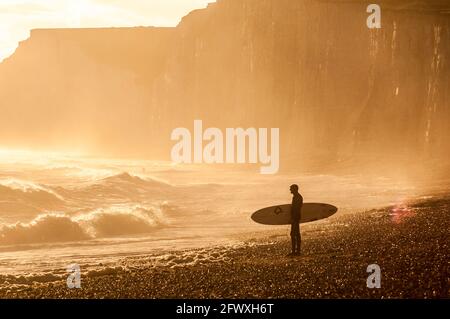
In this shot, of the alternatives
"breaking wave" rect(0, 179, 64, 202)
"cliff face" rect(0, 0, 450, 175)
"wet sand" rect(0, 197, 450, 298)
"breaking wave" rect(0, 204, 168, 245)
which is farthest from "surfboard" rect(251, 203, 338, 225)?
"breaking wave" rect(0, 179, 64, 202)

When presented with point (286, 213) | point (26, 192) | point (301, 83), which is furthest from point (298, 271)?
point (301, 83)

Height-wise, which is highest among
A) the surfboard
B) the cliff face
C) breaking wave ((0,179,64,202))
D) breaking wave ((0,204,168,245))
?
the cliff face

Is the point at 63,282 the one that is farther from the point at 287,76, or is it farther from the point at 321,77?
the point at 287,76

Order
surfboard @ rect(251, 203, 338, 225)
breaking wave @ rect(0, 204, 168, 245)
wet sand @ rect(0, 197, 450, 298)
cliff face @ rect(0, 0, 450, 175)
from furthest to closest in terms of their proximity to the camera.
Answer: cliff face @ rect(0, 0, 450, 175)
breaking wave @ rect(0, 204, 168, 245)
surfboard @ rect(251, 203, 338, 225)
wet sand @ rect(0, 197, 450, 298)

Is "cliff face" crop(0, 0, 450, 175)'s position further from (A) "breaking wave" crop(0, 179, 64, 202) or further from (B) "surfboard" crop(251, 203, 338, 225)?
(A) "breaking wave" crop(0, 179, 64, 202)

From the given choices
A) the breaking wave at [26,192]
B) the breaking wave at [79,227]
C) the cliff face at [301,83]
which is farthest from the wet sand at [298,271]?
the breaking wave at [26,192]

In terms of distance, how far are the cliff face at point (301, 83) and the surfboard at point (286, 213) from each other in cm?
1083

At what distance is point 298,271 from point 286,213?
390 centimetres

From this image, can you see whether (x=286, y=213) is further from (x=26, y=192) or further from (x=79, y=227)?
(x=26, y=192)

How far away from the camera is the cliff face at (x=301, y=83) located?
206ft

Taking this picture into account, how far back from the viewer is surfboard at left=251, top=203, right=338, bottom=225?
58.2 ft

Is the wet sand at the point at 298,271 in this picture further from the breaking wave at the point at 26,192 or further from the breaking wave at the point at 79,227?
the breaking wave at the point at 26,192

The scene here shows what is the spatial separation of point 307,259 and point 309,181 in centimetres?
3665

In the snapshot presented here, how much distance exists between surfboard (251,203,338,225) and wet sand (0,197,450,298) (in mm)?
707
